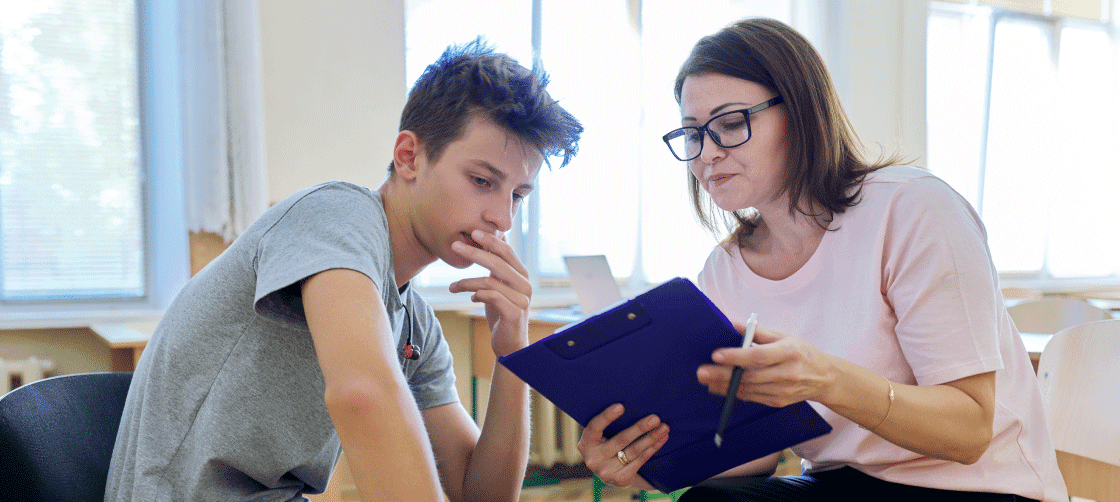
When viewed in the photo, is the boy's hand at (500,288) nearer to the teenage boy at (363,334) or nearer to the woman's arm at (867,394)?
the teenage boy at (363,334)

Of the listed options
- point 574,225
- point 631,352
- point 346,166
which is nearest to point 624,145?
point 574,225

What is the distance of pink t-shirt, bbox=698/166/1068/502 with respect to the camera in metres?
1.02

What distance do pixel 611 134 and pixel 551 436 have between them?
169 centimetres

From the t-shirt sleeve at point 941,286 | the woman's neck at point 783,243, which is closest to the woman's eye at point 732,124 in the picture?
the woman's neck at point 783,243

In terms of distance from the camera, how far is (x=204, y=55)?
309cm

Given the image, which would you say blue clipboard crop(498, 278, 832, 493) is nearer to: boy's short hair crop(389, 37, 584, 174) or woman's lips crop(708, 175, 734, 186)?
boy's short hair crop(389, 37, 584, 174)

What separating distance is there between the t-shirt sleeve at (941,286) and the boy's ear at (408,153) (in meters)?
0.70

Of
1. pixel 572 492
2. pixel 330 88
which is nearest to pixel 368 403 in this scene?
pixel 330 88

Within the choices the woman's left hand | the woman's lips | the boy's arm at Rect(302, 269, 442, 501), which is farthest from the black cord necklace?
the woman's lips

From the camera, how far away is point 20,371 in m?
2.98

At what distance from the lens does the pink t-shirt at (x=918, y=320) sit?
1022mm

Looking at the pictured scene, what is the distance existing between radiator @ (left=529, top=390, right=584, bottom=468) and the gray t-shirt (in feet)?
9.40

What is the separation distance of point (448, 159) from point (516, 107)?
0.38ft

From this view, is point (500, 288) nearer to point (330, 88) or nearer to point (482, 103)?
point (482, 103)
